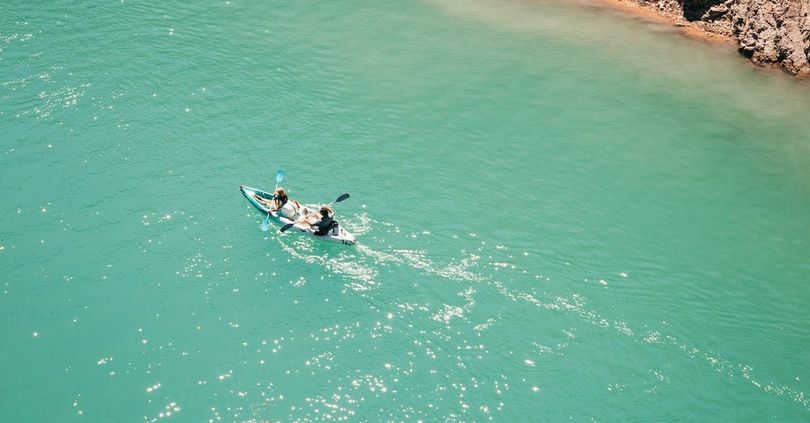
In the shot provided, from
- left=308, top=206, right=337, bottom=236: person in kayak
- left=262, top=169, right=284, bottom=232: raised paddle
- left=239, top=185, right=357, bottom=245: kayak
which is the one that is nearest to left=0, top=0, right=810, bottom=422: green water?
left=239, top=185, right=357, bottom=245: kayak

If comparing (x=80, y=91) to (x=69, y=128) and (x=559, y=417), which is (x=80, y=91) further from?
(x=559, y=417)

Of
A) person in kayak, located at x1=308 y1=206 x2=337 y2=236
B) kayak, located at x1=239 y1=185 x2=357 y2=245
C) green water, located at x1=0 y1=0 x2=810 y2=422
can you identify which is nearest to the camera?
green water, located at x1=0 y1=0 x2=810 y2=422

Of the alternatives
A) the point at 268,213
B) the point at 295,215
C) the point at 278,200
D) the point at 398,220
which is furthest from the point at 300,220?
the point at 398,220

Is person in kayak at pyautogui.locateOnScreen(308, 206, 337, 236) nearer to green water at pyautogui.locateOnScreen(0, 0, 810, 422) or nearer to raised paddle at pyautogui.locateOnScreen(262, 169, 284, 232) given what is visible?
green water at pyautogui.locateOnScreen(0, 0, 810, 422)

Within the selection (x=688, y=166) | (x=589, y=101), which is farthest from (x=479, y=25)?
(x=688, y=166)

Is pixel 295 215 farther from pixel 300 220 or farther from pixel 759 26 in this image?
pixel 759 26

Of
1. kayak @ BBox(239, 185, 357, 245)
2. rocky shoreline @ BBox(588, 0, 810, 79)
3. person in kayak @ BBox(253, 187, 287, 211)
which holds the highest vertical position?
rocky shoreline @ BBox(588, 0, 810, 79)

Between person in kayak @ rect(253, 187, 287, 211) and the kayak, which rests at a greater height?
person in kayak @ rect(253, 187, 287, 211)
